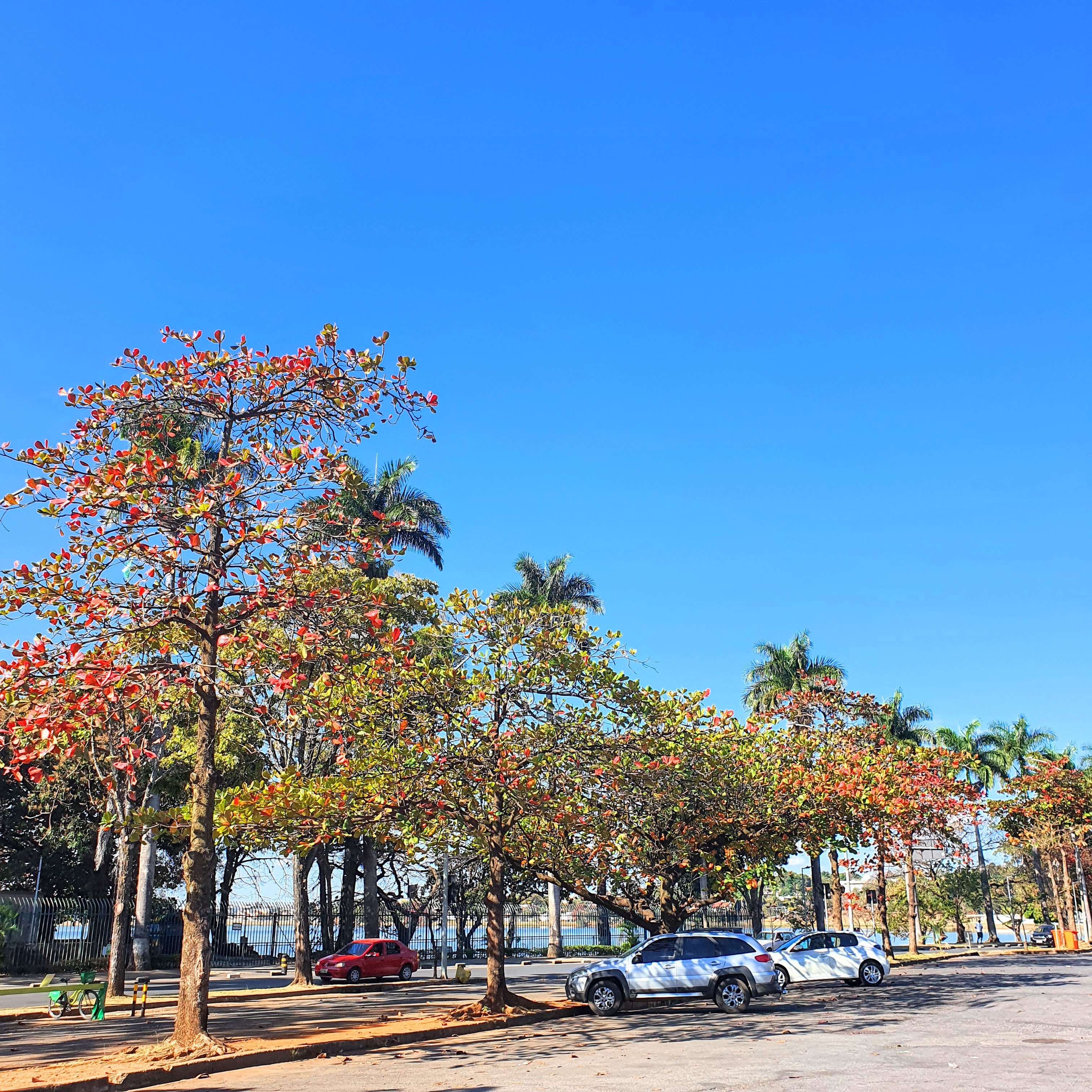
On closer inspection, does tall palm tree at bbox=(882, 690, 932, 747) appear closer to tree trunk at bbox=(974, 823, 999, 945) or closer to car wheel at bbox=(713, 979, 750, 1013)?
tree trunk at bbox=(974, 823, 999, 945)

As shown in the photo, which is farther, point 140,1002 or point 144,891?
point 144,891

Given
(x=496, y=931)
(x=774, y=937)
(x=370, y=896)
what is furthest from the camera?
(x=774, y=937)

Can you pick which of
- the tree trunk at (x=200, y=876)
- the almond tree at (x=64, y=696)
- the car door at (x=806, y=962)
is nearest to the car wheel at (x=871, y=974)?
the car door at (x=806, y=962)

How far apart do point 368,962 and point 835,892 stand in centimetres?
3023

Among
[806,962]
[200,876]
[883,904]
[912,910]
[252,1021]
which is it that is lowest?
[912,910]

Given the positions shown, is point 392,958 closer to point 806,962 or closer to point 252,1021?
point 806,962

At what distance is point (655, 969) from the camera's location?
20109 mm

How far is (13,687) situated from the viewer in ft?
39.0

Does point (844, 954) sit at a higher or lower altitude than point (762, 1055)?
lower

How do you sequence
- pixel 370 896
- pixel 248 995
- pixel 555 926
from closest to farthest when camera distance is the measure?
pixel 248 995
pixel 370 896
pixel 555 926

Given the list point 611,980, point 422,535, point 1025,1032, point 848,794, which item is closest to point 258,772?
point 422,535

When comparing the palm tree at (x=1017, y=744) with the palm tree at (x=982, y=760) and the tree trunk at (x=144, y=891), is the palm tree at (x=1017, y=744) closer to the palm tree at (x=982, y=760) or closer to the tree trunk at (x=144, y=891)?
the palm tree at (x=982, y=760)

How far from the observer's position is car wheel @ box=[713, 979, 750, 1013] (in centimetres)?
2016

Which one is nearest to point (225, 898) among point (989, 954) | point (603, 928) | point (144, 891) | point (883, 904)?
point (144, 891)
